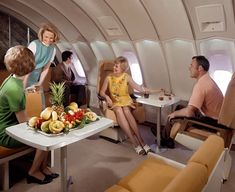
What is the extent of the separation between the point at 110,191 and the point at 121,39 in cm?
393

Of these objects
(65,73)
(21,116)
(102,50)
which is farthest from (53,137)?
(102,50)

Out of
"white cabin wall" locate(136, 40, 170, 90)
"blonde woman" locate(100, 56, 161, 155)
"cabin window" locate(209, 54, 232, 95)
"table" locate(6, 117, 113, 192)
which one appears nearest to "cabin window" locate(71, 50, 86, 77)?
"white cabin wall" locate(136, 40, 170, 90)

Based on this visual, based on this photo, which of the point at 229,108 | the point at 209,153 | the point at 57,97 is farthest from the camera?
the point at 229,108

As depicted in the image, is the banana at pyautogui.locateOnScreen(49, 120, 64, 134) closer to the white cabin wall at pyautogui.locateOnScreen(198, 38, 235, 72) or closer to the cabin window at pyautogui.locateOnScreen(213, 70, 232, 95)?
the white cabin wall at pyautogui.locateOnScreen(198, 38, 235, 72)

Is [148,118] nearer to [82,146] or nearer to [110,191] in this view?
[82,146]

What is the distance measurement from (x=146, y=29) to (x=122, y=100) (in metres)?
1.38

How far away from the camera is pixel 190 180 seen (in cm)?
157

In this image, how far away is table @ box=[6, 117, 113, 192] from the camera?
2203mm

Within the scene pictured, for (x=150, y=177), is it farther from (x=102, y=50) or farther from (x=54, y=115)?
(x=102, y=50)

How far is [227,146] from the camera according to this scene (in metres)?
3.21

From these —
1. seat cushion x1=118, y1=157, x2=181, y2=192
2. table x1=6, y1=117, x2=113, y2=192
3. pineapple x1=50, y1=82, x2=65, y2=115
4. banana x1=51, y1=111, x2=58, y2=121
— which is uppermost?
pineapple x1=50, y1=82, x2=65, y2=115

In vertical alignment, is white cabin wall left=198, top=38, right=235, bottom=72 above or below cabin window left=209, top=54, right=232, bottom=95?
above

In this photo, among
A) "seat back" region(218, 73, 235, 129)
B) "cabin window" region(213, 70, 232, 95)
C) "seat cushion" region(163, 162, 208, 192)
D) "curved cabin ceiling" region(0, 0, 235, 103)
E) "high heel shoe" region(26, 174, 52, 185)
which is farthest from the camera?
"cabin window" region(213, 70, 232, 95)

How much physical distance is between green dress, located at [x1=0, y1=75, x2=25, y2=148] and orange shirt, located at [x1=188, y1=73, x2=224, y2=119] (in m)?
2.14
